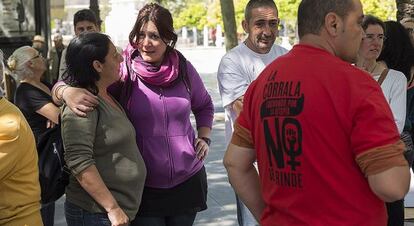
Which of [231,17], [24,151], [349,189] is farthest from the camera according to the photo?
[231,17]

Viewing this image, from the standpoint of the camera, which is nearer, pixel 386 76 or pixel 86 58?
pixel 86 58

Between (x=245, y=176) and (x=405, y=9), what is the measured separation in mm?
5752

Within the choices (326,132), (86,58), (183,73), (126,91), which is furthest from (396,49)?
(326,132)

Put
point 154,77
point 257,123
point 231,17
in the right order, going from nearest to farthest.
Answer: point 257,123 → point 154,77 → point 231,17

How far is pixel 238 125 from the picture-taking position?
274cm

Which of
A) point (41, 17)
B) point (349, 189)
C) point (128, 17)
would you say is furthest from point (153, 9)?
point (128, 17)

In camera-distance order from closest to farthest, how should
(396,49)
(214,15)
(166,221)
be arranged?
→ (166,221) → (396,49) → (214,15)

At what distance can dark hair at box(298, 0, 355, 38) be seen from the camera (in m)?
2.41

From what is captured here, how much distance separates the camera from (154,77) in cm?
366

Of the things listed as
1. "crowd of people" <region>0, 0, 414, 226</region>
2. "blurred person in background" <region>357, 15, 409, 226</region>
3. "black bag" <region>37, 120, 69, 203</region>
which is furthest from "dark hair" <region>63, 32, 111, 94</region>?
"blurred person in background" <region>357, 15, 409, 226</region>

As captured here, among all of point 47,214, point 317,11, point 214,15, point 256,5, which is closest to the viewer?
point 317,11

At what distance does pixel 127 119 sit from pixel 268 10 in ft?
4.67

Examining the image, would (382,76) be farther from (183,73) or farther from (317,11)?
(317,11)

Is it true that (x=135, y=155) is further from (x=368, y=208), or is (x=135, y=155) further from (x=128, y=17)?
(x=128, y=17)
